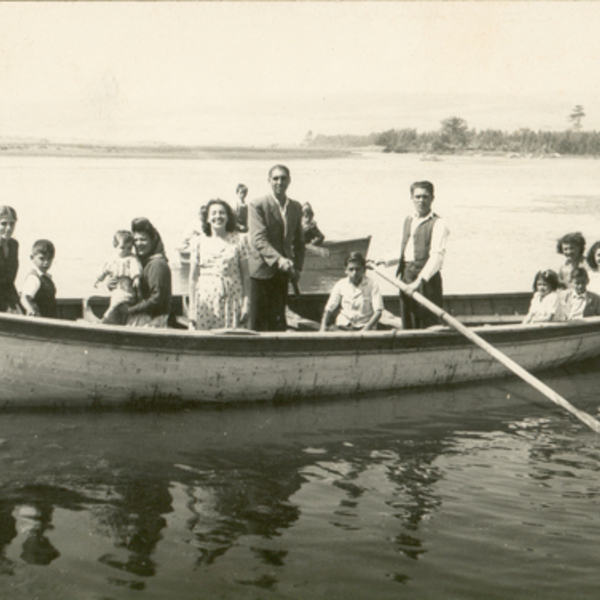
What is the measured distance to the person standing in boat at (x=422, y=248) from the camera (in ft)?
22.4

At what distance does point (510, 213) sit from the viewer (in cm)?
2717

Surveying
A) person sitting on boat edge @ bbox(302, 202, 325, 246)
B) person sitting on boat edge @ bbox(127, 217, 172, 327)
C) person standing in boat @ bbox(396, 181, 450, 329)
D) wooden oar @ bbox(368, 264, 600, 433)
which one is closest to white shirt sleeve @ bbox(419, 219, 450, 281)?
person standing in boat @ bbox(396, 181, 450, 329)

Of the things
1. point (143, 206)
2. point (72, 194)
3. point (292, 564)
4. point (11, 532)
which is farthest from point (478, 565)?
point (72, 194)

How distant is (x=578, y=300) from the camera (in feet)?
26.4

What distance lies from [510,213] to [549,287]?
66.4 feet

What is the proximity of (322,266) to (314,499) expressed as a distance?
30.3 ft

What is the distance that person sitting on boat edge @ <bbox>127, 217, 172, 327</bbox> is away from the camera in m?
6.20

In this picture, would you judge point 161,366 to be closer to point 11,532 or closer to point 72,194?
point 11,532

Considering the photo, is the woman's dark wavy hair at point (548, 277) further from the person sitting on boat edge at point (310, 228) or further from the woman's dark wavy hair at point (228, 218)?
the person sitting on boat edge at point (310, 228)

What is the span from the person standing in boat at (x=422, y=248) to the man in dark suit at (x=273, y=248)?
0.92 m

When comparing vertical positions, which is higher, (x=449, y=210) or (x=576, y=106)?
(x=576, y=106)

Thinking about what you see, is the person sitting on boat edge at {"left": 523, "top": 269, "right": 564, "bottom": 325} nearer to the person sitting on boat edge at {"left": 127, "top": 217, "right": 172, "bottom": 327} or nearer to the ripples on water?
the ripples on water

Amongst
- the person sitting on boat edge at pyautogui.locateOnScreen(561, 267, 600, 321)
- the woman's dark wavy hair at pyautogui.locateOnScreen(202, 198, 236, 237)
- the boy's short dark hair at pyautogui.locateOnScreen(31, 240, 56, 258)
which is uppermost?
the woman's dark wavy hair at pyautogui.locateOnScreen(202, 198, 236, 237)

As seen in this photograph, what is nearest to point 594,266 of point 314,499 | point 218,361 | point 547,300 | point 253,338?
point 547,300
